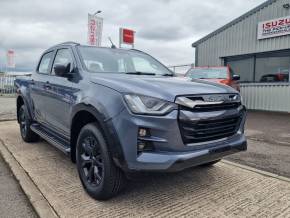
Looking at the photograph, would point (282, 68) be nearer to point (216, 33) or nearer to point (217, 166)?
point (216, 33)

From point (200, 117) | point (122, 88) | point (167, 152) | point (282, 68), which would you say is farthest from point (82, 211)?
point (282, 68)

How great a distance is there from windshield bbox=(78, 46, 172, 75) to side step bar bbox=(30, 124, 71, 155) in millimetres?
1073

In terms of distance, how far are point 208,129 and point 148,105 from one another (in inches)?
26.4

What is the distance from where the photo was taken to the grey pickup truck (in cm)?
245

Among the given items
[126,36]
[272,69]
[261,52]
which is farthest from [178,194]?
[261,52]

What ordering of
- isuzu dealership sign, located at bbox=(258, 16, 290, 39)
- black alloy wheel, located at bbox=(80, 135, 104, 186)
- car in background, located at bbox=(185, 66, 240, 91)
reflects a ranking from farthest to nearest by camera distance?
isuzu dealership sign, located at bbox=(258, 16, 290, 39) → car in background, located at bbox=(185, 66, 240, 91) → black alloy wheel, located at bbox=(80, 135, 104, 186)

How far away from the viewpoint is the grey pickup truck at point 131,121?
8.03 ft

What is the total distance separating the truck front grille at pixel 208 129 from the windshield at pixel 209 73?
272 inches

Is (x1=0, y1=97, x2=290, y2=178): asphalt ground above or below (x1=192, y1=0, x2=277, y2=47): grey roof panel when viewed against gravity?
below

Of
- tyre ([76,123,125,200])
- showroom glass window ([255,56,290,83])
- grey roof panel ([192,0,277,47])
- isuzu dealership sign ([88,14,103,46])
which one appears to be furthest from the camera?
grey roof panel ([192,0,277,47])

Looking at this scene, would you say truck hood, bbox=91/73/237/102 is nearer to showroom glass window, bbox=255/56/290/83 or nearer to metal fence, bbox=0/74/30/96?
showroom glass window, bbox=255/56/290/83

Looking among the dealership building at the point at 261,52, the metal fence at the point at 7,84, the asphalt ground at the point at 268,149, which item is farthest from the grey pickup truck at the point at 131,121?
the metal fence at the point at 7,84

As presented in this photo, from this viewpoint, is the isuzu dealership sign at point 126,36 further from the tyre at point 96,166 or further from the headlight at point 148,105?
the headlight at point 148,105

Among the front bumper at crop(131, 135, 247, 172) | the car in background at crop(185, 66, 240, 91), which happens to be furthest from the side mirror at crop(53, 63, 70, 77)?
the car in background at crop(185, 66, 240, 91)
